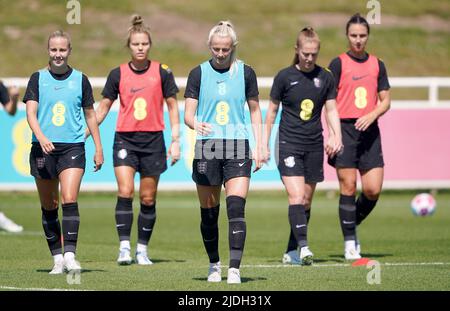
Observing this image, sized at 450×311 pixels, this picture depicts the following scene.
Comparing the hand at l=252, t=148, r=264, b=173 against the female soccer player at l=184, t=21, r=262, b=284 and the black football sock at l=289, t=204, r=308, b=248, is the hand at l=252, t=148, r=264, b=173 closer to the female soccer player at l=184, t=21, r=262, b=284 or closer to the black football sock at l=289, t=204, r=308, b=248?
the female soccer player at l=184, t=21, r=262, b=284

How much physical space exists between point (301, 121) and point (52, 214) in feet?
9.45

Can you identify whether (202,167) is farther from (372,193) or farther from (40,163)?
(372,193)

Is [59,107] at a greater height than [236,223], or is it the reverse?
[59,107]

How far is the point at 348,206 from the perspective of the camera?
46.9ft

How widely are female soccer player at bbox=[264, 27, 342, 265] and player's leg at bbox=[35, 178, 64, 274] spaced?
2.41m

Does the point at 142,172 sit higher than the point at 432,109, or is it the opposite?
A: the point at 432,109

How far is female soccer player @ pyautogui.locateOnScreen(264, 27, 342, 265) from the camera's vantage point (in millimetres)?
12992

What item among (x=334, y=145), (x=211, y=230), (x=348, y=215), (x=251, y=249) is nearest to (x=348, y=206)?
(x=348, y=215)

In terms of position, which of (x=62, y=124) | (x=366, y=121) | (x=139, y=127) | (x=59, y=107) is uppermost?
(x=366, y=121)

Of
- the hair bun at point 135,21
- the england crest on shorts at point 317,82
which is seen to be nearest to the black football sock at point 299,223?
the england crest on shorts at point 317,82
